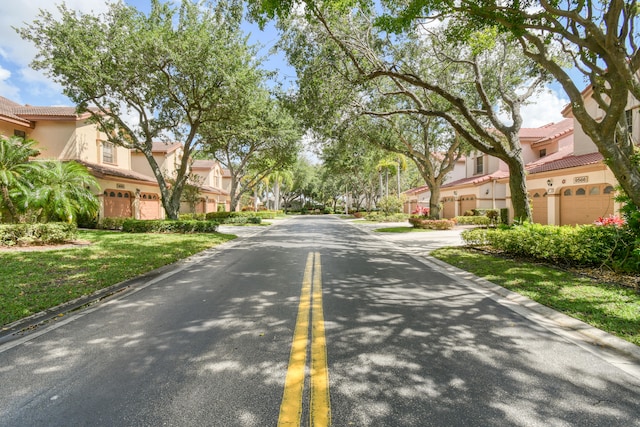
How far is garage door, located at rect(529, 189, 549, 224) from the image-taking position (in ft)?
64.8

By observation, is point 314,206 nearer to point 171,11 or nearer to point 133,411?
Answer: point 171,11

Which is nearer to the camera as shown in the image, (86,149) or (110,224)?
(110,224)

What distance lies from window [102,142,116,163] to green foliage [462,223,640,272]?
2671cm

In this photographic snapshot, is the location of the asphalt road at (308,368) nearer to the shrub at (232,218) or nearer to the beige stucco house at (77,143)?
the beige stucco house at (77,143)

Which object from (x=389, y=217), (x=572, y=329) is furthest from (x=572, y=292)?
(x=389, y=217)

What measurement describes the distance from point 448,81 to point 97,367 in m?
17.7

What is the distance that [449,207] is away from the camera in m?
34.6

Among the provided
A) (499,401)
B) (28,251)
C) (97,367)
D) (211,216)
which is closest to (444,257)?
(499,401)

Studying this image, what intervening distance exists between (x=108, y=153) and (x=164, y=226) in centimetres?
1086

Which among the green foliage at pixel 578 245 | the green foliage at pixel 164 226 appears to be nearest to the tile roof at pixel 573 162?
the green foliage at pixel 578 245

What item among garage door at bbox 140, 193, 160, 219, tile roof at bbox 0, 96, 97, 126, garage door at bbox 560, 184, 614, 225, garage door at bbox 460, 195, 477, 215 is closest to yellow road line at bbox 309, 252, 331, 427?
garage door at bbox 560, 184, 614, 225

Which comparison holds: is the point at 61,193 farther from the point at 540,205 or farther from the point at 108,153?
the point at 540,205

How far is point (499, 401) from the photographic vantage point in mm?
2754

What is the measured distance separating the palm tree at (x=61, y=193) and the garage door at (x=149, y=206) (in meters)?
11.9
